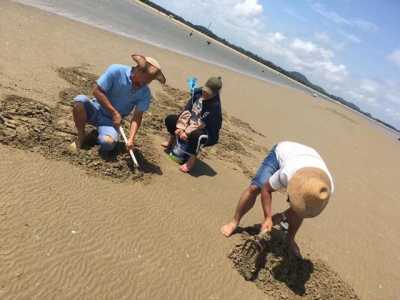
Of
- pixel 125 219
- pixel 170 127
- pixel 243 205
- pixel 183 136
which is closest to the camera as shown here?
pixel 125 219

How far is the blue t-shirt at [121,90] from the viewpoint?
204 inches

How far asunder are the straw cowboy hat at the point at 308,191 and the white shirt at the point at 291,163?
14 centimetres

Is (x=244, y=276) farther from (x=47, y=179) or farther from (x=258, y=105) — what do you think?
(x=258, y=105)

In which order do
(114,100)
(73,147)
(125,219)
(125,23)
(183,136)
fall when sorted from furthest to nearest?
(125,23), (183,136), (114,100), (73,147), (125,219)

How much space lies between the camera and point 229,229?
5098 millimetres

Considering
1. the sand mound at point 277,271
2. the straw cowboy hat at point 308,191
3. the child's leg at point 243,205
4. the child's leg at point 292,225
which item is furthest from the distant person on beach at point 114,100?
the straw cowboy hat at point 308,191

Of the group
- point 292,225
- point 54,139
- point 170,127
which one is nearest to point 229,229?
point 292,225

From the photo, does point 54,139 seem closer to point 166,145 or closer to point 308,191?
point 166,145

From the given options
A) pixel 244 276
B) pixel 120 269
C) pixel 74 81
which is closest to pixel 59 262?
pixel 120 269

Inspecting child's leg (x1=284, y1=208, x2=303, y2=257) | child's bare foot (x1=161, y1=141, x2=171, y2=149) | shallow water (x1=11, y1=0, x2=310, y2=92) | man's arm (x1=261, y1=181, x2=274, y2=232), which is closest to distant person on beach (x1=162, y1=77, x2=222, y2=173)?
child's bare foot (x1=161, y1=141, x2=171, y2=149)

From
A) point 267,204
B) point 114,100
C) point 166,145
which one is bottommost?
point 166,145

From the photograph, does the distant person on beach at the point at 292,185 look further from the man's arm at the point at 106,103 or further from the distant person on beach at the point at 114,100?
the man's arm at the point at 106,103

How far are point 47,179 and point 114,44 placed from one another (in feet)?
37.8

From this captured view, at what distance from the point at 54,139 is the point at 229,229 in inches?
94.3
